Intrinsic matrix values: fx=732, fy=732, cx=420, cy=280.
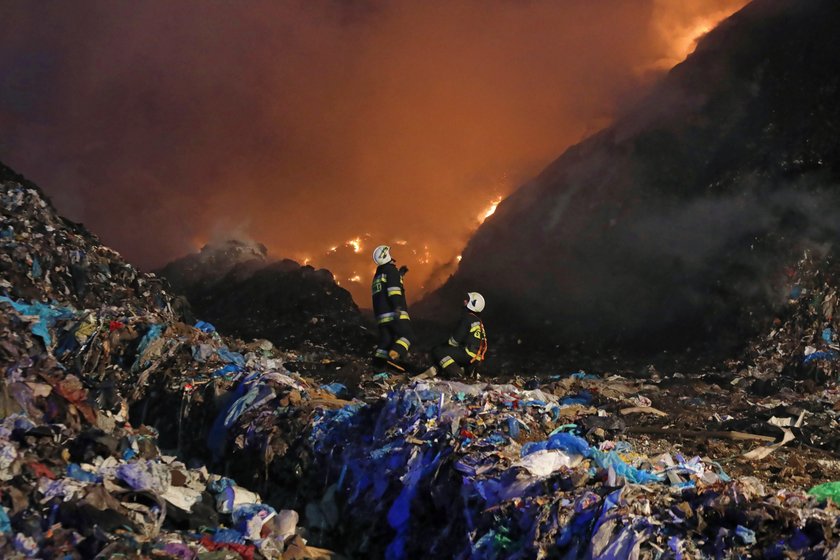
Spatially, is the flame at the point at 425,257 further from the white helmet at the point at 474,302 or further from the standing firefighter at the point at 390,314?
the white helmet at the point at 474,302

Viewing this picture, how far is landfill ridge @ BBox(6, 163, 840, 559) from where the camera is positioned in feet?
14.8

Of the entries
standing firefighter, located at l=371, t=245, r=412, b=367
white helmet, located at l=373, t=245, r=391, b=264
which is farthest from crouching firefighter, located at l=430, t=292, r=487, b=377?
white helmet, located at l=373, t=245, r=391, b=264

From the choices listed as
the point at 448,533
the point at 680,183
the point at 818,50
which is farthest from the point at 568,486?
the point at 818,50

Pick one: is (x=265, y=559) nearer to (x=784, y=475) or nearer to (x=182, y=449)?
(x=182, y=449)

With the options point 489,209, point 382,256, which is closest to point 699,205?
point 382,256

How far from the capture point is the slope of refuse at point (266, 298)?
17109mm

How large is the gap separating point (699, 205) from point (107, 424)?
13957mm

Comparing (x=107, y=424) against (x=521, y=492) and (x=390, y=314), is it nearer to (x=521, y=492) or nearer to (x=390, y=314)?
(x=521, y=492)

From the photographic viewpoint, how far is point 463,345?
11.6 meters

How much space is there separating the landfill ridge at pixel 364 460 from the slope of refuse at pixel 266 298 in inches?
212

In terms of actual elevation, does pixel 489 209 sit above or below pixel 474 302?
above

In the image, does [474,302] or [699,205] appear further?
[699,205]

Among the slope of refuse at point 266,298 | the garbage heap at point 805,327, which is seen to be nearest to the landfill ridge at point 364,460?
the garbage heap at point 805,327

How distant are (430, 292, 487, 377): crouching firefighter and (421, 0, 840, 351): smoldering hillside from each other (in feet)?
18.4
